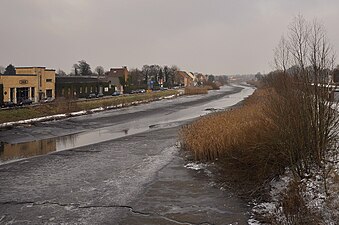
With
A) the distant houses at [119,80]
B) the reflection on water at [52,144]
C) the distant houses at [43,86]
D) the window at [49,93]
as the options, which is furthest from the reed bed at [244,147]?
the distant houses at [119,80]

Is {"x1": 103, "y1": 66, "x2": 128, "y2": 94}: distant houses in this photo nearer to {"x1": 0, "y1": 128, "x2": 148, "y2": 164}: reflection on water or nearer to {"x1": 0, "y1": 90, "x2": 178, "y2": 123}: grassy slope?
{"x1": 0, "y1": 90, "x2": 178, "y2": 123}: grassy slope

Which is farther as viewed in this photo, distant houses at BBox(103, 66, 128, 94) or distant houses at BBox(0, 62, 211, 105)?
distant houses at BBox(103, 66, 128, 94)

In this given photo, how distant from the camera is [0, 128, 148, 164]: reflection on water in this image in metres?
23.5

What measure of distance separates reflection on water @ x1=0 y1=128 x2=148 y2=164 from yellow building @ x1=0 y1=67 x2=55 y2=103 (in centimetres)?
2803

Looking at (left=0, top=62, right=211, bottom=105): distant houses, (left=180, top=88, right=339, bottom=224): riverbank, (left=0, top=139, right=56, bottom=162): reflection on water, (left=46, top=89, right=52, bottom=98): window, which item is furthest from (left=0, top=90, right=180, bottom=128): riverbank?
(left=180, top=88, right=339, bottom=224): riverbank

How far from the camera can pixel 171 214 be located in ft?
38.3

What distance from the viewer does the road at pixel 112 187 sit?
1163 cm

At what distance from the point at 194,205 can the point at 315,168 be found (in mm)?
4202

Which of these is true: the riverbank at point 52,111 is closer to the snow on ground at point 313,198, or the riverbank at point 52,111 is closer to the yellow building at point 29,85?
the yellow building at point 29,85

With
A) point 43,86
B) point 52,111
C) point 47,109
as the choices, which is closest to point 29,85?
point 43,86

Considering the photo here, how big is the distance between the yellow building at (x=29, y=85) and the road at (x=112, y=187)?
3234cm

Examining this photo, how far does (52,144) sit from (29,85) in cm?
3604

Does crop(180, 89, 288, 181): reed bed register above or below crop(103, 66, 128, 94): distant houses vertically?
below

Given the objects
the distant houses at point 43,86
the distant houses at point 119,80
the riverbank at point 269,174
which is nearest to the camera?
the riverbank at point 269,174
